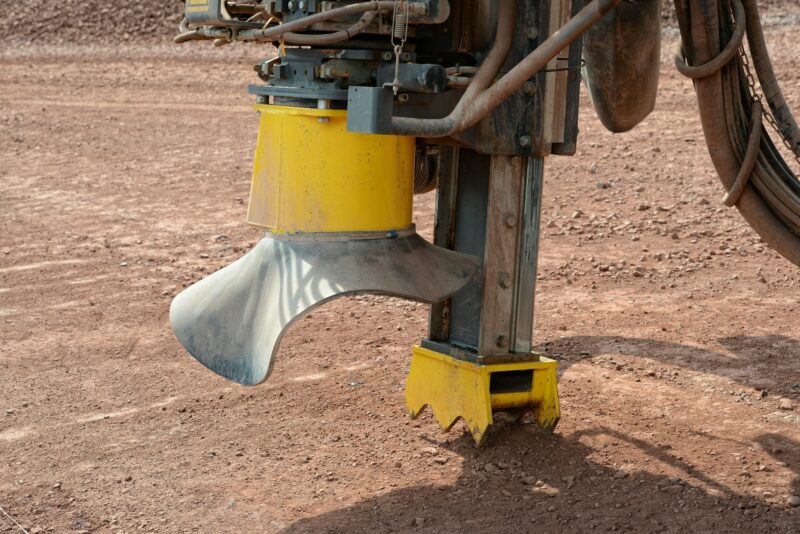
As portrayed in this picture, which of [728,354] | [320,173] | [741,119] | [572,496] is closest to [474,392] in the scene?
[572,496]

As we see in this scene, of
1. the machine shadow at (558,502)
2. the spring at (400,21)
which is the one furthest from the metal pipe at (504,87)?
the machine shadow at (558,502)

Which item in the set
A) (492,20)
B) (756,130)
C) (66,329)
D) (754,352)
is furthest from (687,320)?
(66,329)

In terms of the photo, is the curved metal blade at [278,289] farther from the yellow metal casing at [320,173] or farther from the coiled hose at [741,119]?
the coiled hose at [741,119]

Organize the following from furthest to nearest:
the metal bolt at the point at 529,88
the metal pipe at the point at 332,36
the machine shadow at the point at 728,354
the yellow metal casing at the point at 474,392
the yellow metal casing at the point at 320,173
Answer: the machine shadow at the point at 728,354 → the yellow metal casing at the point at 474,392 → the metal bolt at the point at 529,88 → the yellow metal casing at the point at 320,173 → the metal pipe at the point at 332,36

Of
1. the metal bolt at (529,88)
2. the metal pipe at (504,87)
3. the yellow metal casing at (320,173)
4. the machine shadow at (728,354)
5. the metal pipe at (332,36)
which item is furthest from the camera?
the machine shadow at (728,354)

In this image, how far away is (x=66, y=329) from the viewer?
6.25 m

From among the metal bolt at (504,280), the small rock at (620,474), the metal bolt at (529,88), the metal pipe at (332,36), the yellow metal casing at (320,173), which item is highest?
the metal pipe at (332,36)

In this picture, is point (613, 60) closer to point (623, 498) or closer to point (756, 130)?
point (756, 130)

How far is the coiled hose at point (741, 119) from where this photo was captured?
4.16 m

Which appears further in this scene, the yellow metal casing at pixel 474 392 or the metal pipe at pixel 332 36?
the yellow metal casing at pixel 474 392

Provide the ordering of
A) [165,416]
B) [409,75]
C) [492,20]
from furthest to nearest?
[165,416]
[492,20]
[409,75]

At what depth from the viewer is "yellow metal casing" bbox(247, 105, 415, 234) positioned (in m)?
3.97

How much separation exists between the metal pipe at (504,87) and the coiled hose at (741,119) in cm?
57

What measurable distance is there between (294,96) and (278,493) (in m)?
1.42
